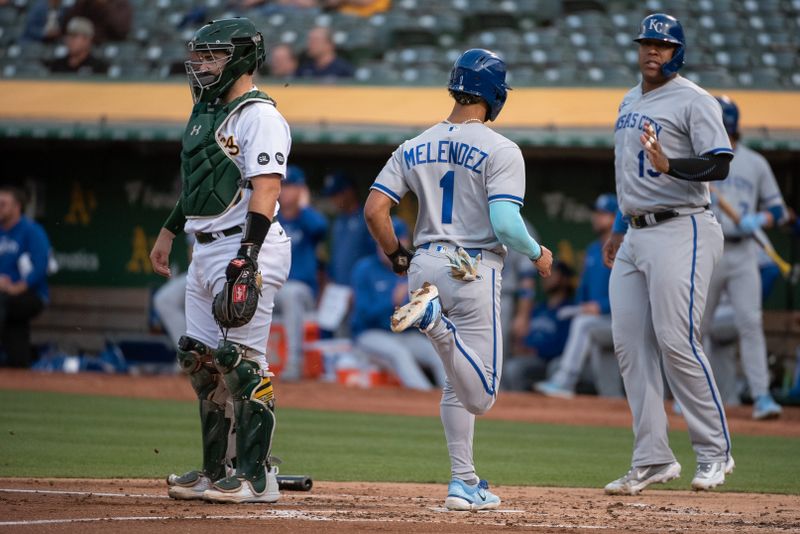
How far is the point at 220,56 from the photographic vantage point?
5.20 m

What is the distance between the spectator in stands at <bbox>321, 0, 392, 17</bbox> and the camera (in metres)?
16.2

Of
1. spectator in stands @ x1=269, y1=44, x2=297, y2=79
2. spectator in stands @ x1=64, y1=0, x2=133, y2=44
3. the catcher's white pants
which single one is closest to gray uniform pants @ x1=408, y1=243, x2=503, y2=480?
the catcher's white pants

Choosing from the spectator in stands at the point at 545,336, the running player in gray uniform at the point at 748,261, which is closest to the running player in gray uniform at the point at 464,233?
the running player in gray uniform at the point at 748,261

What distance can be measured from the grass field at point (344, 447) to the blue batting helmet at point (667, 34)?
1980 mm

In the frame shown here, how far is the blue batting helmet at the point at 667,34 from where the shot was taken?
6027 mm

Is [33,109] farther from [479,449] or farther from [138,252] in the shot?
[479,449]

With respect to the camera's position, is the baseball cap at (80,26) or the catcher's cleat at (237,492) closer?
the catcher's cleat at (237,492)

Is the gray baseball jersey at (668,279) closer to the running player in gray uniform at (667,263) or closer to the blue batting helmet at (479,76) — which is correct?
the running player in gray uniform at (667,263)

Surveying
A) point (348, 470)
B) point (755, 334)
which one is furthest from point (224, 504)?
point (755, 334)

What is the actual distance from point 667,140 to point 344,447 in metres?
2.90

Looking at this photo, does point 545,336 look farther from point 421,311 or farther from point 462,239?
point 421,311

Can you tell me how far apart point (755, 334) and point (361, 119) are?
16.7 ft

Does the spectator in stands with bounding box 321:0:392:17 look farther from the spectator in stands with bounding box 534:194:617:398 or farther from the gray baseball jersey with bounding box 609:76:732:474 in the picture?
the gray baseball jersey with bounding box 609:76:732:474

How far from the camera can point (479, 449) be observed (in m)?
7.96
